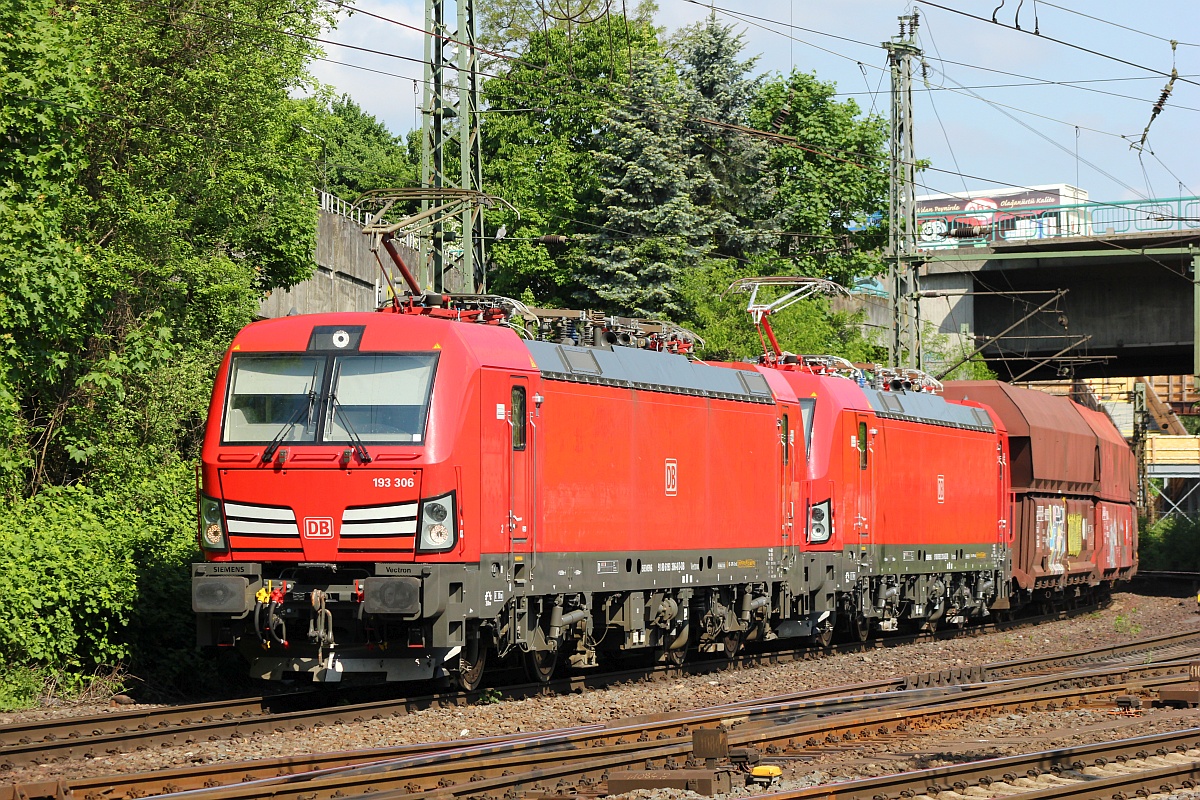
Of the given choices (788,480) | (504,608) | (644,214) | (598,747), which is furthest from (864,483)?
(644,214)

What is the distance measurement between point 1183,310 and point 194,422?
31167 millimetres

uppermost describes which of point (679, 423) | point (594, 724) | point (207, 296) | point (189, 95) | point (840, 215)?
point (840, 215)

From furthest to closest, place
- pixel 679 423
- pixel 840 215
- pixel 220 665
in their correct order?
pixel 840 215, pixel 679 423, pixel 220 665

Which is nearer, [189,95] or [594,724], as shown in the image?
[594,724]

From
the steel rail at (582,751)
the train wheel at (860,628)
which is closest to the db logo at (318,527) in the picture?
the steel rail at (582,751)

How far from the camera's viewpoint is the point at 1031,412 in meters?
31.6

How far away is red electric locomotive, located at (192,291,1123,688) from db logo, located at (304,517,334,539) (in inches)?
0.6

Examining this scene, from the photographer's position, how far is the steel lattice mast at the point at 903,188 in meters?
35.0

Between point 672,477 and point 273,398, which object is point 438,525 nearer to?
point 273,398

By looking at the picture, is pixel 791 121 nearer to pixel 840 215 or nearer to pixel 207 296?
pixel 840 215

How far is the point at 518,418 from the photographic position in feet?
48.8

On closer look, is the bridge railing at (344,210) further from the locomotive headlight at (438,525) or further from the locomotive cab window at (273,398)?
the locomotive headlight at (438,525)

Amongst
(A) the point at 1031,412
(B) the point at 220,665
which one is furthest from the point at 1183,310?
(B) the point at 220,665

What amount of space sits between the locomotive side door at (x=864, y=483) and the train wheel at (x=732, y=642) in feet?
10.3
